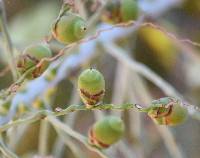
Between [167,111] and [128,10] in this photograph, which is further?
[128,10]

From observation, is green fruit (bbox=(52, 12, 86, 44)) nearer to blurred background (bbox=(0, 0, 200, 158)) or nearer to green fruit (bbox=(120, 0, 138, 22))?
green fruit (bbox=(120, 0, 138, 22))

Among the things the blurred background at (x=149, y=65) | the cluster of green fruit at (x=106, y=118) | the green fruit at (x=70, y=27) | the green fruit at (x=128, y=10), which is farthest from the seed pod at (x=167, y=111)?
the blurred background at (x=149, y=65)

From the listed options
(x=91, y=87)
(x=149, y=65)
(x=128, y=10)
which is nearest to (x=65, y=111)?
(x=91, y=87)

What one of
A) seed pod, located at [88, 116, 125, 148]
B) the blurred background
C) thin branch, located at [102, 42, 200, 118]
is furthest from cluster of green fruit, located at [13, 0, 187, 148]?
the blurred background

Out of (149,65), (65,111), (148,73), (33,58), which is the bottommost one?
(65,111)

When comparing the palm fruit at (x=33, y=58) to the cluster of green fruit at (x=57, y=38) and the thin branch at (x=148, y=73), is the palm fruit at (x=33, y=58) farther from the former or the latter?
the thin branch at (x=148, y=73)

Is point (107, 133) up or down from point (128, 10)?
down

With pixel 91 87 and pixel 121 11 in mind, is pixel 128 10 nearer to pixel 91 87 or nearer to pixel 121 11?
pixel 121 11
